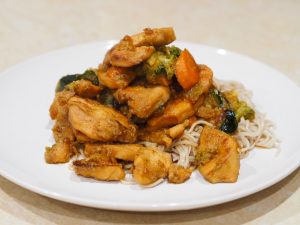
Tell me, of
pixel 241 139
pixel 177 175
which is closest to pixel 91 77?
pixel 177 175

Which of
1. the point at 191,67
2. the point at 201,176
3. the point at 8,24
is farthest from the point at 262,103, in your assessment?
the point at 8,24

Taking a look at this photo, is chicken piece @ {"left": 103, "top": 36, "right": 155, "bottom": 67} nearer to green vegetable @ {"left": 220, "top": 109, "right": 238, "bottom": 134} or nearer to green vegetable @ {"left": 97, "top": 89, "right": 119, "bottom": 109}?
green vegetable @ {"left": 97, "top": 89, "right": 119, "bottom": 109}

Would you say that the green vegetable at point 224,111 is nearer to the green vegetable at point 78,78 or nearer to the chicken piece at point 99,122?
the chicken piece at point 99,122

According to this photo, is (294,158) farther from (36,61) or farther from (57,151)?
(36,61)

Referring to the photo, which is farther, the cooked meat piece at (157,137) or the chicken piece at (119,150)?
the cooked meat piece at (157,137)

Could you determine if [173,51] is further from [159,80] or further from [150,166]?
[150,166]

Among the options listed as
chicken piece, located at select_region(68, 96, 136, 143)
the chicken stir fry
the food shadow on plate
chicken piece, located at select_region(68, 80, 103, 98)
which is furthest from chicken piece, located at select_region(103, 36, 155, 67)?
the food shadow on plate

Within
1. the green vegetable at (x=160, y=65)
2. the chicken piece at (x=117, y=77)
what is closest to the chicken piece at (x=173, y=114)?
the green vegetable at (x=160, y=65)
